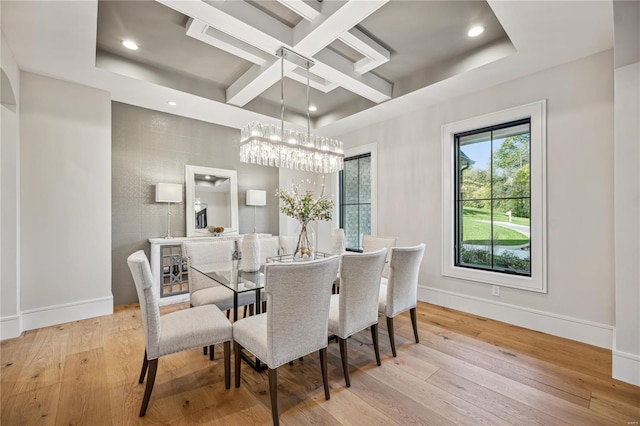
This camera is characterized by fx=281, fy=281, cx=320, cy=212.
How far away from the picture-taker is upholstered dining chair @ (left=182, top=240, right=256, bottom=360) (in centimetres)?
262

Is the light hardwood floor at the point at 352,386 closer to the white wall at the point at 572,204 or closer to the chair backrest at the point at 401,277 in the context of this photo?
the white wall at the point at 572,204

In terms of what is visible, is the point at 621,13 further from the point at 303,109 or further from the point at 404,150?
the point at 303,109

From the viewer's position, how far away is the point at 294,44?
2.62m

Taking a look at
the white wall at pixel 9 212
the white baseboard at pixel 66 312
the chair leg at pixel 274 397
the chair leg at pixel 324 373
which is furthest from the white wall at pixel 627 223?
the white wall at pixel 9 212

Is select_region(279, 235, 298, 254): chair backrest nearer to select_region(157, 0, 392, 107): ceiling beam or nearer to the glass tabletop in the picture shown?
the glass tabletop

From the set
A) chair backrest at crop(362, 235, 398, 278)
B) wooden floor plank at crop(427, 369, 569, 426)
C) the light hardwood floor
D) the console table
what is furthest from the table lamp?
wooden floor plank at crop(427, 369, 569, 426)

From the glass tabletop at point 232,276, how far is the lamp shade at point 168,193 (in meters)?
1.64

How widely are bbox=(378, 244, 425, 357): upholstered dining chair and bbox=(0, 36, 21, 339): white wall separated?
3.66 m

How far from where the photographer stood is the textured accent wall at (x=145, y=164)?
3838 mm

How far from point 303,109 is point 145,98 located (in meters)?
2.27

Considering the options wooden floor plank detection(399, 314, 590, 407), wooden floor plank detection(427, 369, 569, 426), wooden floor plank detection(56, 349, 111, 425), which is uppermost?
wooden floor plank detection(56, 349, 111, 425)

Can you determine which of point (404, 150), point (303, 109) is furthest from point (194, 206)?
point (404, 150)

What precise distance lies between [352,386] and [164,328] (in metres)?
1.38

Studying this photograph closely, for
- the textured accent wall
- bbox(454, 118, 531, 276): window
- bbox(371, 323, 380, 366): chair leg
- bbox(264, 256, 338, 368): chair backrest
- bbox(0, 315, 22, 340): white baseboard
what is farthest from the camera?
the textured accent wall
